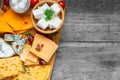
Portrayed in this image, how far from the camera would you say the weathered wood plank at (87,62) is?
2.08 metres

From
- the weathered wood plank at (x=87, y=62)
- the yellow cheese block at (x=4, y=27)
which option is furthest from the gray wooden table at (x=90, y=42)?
the yellow cheese block at (x=4, y=27)

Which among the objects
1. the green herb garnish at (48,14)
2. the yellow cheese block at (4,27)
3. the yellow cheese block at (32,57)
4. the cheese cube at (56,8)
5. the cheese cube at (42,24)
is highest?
the cheese cube at (56,8)

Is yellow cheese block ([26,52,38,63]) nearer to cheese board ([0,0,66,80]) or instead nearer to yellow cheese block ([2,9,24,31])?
cheese board ([0,0,66,80])

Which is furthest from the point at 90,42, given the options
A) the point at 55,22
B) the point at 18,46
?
the point at 18,46

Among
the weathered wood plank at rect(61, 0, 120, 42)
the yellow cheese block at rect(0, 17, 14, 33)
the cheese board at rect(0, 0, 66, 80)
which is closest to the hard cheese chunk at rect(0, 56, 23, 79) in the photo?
the cheese board at rect(0, 0, 66, 80)

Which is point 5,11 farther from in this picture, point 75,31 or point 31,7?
point 75,31

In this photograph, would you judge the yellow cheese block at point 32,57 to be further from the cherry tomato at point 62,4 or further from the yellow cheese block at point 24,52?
the cherry tomato at point 62,4

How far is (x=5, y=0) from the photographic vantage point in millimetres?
2066

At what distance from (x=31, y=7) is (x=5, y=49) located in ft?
0.69

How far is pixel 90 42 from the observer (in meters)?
2.11

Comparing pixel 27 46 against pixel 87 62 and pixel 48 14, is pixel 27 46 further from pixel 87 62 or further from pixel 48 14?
pixel 87 62

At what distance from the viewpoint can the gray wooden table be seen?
2.08m

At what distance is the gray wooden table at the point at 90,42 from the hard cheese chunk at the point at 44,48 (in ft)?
0.27

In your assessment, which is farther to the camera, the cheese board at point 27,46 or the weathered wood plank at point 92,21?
the weathered wood plank at point 92,21
